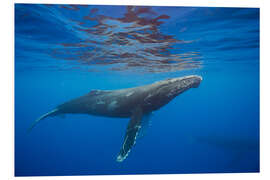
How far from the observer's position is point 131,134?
238 inches

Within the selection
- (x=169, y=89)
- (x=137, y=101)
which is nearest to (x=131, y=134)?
(x=137, y=101)

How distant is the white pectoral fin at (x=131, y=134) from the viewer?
573 centimetres

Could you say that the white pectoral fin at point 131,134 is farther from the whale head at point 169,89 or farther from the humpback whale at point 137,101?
the whale head at point 169,89

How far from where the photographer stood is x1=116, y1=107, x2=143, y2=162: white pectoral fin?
225 inches

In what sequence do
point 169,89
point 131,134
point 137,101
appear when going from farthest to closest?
point 137,101, point 169,89, point 131,134

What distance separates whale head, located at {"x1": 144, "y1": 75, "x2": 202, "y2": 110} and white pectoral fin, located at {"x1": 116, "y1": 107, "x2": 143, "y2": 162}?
2.17 feet

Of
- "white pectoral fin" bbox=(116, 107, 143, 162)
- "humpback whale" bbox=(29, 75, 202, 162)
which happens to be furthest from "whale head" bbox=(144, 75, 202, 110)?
"white pectoral fin" bbox=(116, 107, 143, 162)

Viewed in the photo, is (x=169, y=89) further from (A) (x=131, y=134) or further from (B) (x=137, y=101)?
(A) (x=131, y=134)

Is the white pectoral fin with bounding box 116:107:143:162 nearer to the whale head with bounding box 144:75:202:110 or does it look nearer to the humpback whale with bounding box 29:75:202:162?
the humpback whale with bounding box 29:75:202:162

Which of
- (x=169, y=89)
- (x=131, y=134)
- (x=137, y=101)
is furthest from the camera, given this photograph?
(x=137, y=101)

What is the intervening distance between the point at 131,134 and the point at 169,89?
7.20 ft

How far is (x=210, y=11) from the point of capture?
269 inches
